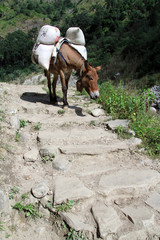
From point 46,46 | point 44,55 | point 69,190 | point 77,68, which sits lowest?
point 69,190

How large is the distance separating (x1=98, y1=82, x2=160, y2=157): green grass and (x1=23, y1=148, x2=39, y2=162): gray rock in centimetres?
185

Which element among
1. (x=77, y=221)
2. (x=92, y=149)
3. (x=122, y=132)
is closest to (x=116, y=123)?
(x=122, y=132)

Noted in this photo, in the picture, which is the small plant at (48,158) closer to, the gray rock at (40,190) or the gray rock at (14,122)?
the gray rock at (40,190)

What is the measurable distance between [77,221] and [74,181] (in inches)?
24.4

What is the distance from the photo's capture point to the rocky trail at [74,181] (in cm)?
217

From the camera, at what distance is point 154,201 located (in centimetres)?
259

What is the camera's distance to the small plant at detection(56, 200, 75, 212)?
2.31 meters

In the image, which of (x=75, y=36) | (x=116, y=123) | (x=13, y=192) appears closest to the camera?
(x=13, y=192)

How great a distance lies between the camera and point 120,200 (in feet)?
8.53

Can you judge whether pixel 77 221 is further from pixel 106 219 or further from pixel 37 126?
pixel 37 126

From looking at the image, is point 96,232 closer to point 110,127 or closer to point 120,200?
point 120,200

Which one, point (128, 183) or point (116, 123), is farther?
point (116, 123)

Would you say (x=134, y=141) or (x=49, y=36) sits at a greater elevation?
(x=49, y=36)

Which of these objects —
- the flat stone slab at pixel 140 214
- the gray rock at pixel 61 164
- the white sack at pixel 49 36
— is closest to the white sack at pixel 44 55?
the white sack at pixel 49 36
